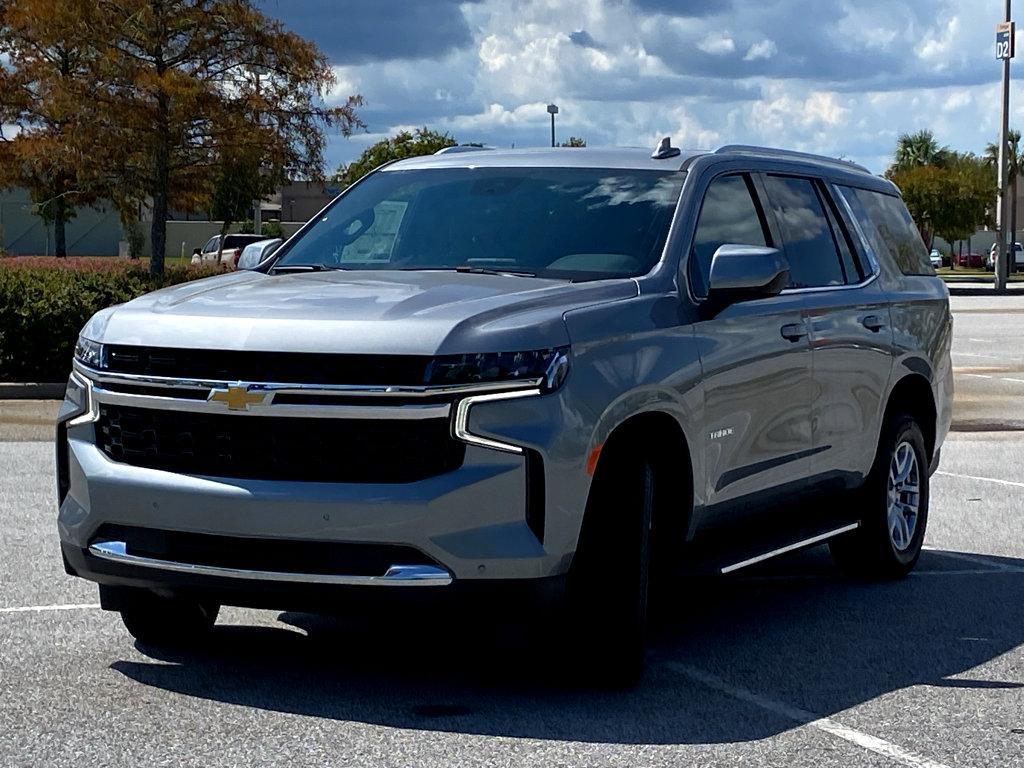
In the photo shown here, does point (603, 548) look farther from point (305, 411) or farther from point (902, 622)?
point (902, 622)

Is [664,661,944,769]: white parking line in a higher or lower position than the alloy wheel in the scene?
lower

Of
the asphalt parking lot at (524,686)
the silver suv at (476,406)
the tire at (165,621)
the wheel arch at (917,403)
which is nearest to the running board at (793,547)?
the silver suv at (476,406)

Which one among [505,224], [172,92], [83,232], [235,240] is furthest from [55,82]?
[83,232]

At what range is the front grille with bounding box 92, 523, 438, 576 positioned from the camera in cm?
561

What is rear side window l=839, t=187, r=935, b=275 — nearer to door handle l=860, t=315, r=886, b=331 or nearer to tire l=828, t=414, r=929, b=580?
door handle l=860, t=315, r=886, b=331

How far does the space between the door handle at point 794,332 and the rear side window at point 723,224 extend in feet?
1.32

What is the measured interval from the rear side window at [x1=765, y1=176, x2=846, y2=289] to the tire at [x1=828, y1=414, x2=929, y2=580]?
95 centimetres

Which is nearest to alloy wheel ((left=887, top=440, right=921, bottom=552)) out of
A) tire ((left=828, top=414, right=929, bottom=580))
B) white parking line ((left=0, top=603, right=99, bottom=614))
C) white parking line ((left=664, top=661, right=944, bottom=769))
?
tire ((left=828, top=414, right=929, bottom=580))

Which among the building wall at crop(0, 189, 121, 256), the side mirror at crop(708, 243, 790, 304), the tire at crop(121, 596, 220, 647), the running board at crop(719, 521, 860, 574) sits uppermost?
the building wall at crop(0, 189, 121, 256)

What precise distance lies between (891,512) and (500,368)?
11.8ft

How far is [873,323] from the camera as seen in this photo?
833cm

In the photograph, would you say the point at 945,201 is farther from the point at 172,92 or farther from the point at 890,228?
the point at 890,228

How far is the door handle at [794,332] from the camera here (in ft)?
24.3

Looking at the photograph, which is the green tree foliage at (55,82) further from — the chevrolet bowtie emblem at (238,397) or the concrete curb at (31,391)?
the chevrolet bowtie emblem at (238,397)
